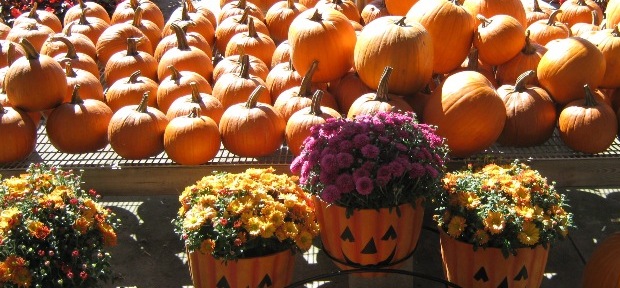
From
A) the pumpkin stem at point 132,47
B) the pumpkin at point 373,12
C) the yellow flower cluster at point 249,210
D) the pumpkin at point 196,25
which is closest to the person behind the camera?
the yellow flower cluster at point 249,210

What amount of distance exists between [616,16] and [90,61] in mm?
3206

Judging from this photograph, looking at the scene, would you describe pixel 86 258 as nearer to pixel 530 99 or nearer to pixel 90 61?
pixel 90 61

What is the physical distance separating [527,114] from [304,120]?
1.12 meters

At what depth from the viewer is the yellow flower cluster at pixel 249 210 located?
96.1 inches

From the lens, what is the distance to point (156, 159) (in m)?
3.35

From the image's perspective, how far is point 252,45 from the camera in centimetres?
411

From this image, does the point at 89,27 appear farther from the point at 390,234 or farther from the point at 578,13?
the point at 578,13

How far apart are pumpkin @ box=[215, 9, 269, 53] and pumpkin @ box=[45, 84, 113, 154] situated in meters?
1.30

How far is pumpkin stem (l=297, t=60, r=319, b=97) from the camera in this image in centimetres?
330

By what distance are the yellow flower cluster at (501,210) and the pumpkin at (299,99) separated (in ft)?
3.07

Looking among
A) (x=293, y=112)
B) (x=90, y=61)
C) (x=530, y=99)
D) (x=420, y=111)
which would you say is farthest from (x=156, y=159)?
(x=530, y=99)

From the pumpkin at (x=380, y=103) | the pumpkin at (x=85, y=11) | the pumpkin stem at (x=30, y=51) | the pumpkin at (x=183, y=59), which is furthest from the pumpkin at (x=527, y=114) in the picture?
the pumpkin at (x=85, y=11)

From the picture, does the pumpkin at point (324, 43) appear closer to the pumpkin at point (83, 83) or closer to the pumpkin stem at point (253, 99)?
the pumpkin stem at point (253, 99)

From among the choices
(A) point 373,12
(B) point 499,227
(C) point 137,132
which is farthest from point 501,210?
(A) point 373,12
